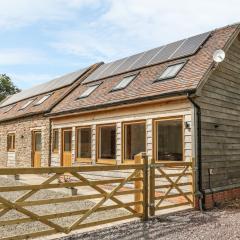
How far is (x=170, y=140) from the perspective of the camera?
37.0 feet

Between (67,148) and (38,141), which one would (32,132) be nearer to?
(38,141)

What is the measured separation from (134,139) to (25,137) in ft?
31.8

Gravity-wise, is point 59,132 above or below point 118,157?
above

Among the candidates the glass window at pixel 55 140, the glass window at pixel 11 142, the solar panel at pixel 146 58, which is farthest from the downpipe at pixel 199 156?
the glass window at pixel 11 142

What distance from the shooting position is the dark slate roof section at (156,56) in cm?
1365

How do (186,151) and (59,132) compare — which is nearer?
(186,151)

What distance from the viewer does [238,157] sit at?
40.8 ft

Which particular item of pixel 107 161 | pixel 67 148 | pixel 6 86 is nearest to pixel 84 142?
pixel 67 148

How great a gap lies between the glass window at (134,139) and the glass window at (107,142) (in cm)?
67

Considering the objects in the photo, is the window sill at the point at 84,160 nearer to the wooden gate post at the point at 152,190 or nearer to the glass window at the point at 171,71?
the glass window at the point at 171,71

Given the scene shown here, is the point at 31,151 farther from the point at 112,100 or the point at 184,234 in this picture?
the point at 184,234

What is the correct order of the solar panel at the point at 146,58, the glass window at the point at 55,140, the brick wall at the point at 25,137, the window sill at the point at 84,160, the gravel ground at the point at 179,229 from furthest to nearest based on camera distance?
the brick wall at the point at 25,137
the glass window at the point at 55,140
the solar panel at the point at 146,58
the window sill at the point at 84,160
the gravel ground at the point at 179,229

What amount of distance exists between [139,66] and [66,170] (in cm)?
911

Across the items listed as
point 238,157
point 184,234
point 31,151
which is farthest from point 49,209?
point 31,151
